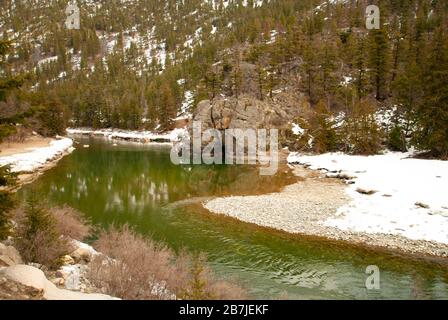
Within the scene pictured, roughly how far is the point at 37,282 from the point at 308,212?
67.6 ft

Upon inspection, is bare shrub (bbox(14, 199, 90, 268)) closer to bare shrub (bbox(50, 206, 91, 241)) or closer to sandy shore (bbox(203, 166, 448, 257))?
bare shrub (bbox(50, 206, 91, 241))

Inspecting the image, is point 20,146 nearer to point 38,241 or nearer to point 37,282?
point 38,241

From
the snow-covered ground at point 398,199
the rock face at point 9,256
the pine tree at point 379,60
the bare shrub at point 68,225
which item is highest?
the pine tree at point 379,60

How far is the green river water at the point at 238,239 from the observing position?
1667cm

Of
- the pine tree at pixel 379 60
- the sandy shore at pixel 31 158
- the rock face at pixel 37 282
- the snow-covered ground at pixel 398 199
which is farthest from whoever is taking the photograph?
the pine tree at pixel 379 60

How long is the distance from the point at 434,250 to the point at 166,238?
15.6 metres

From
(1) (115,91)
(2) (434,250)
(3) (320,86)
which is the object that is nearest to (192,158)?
(3) (320,86)

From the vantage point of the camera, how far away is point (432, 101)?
137ft

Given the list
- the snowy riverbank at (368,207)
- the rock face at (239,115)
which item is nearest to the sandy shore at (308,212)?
the snowy riverbank at (368,207)

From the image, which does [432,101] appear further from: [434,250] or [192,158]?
[192,158]

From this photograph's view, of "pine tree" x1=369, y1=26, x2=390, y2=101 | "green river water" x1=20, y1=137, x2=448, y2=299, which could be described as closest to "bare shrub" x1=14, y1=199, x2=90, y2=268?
"green river water" x1=20, y1=137, x2=448, y2=299

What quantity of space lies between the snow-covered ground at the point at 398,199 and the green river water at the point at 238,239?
3.55 m

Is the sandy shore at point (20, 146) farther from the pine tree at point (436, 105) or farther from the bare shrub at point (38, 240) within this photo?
the pine tree at point (436, 105)
